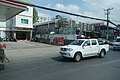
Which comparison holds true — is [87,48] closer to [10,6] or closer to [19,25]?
[10,6]

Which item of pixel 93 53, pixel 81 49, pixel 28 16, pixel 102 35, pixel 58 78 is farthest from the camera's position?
pixel 102 35

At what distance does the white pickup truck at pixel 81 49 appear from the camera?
43.5 ft

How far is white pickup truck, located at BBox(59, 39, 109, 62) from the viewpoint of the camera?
1325 centimetres

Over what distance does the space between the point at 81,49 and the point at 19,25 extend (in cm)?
3201

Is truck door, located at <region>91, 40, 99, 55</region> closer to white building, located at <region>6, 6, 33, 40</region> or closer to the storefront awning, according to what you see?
the storefront awning

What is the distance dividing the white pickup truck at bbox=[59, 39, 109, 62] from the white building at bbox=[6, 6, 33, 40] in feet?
102

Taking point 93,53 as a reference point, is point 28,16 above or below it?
above

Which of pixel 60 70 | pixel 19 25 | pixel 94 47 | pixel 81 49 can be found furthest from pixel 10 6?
pixel 19 25

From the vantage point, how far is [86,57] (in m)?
15.1

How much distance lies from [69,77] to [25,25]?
37.7m

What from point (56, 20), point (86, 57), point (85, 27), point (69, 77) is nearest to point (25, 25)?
point (56, 20)

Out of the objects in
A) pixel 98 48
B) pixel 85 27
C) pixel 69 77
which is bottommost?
pixel 69 77

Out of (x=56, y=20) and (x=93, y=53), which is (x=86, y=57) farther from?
(x=56, y=20)

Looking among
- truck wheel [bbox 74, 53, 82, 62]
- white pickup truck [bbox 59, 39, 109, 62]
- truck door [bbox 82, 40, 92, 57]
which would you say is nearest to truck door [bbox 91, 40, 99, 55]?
white pickup truck [bbox 59, 39, 109, 62]
